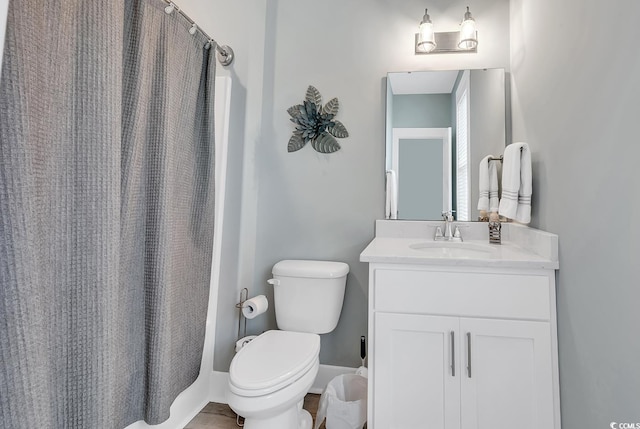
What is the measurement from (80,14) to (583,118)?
1.63m

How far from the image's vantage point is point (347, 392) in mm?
1602

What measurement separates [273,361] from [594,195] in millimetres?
1295

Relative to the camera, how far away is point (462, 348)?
124 centimetres

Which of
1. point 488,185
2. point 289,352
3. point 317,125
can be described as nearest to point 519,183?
point 488,185

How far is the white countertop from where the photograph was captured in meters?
1.22

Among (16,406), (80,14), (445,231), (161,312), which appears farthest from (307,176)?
(16,406)

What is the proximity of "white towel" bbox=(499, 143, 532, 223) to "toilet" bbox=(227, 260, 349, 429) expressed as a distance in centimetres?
90

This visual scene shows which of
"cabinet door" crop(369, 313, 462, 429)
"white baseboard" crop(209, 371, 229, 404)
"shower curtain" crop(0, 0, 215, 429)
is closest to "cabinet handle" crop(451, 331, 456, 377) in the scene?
"cabinet door" crop(369, 313, 462, 429)

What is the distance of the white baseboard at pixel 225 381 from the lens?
1774 millimetres

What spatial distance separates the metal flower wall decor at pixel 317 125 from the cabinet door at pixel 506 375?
1255 millimetres

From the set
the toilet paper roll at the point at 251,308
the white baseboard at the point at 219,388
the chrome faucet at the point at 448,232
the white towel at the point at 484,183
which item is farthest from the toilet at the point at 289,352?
the white towel at the point at 484,183

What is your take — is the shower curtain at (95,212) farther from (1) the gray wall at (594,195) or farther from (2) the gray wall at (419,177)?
(1) the gray wall at (594,195)

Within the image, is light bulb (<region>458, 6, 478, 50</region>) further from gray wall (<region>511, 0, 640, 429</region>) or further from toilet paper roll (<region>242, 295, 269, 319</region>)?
toilet paper roll (<region>242, 295, 269, 319</region>)

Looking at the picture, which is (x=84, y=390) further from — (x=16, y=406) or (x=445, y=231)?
(x=445, y=231)
